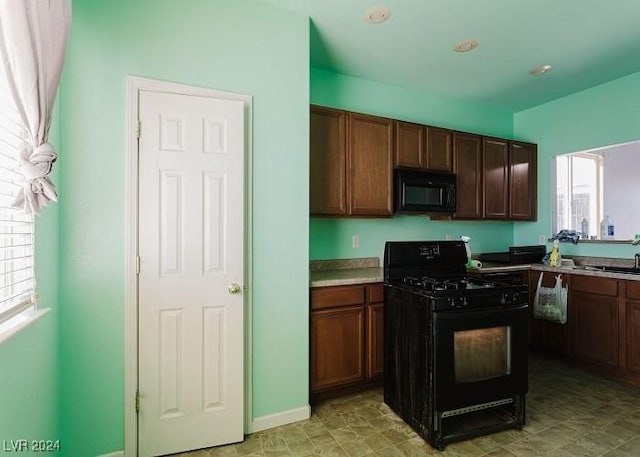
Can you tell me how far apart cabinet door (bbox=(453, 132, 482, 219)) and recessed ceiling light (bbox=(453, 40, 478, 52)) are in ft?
2.86

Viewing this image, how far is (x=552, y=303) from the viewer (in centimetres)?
307

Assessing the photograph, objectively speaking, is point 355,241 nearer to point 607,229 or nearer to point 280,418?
point 280,418

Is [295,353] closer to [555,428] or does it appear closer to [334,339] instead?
[334,339]

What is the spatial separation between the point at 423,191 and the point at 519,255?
4.79 ft

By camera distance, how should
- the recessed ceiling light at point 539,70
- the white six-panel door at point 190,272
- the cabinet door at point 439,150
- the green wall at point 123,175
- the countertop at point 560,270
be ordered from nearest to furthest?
the green wall at point 123,175
the white six-panel door at point 190,272
the countertop at point 560,270
the recessed ceiling light at point 539,70
the cabinet door at point 439,150

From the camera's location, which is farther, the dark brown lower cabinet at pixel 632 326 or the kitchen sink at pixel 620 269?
the kitchen sink at pixel 620 269

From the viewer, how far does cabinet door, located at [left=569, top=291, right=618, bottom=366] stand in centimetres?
274

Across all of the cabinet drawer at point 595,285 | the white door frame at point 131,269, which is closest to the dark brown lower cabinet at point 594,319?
the cabinet drawer at point 595,285

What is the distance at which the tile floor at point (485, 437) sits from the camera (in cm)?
184

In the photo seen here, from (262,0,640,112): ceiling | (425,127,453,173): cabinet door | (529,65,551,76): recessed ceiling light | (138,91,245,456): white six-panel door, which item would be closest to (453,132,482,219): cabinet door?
(425,127,453,173): cabinet door

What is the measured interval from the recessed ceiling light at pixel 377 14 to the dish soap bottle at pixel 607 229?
3137 mm

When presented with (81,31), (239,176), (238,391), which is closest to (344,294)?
(238,391)

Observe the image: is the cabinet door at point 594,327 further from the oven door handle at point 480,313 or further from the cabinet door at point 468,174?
the oven door handle at point 480,313

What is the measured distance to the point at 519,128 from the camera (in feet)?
13.2
